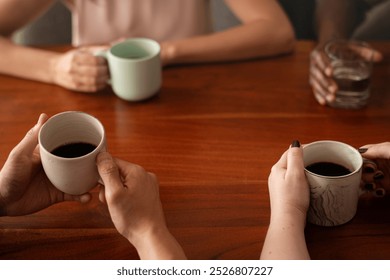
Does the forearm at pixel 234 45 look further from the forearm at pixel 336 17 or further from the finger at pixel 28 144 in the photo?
the finger at pixel 28 144

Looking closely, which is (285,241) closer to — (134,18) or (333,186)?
(333,186)

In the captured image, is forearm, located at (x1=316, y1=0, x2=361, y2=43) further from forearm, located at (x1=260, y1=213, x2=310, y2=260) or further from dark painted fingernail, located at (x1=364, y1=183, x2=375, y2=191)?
forearm, located at (x1=260, y1=213, x2=310, y2=260)

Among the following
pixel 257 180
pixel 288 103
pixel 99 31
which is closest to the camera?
pixel 257 180

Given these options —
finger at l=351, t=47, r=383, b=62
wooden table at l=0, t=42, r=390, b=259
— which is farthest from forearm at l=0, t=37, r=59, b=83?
finger at l=351, t=47, r=383, b=62

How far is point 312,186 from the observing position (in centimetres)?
76

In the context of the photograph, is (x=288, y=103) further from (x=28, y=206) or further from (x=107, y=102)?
(x=28, y=206)

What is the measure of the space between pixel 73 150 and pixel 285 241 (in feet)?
1.08

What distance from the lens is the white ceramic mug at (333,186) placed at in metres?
0.75

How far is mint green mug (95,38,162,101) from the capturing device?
3.31ft

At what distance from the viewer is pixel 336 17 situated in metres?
1.49

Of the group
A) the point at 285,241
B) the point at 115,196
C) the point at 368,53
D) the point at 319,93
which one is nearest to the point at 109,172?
the point at 115,196

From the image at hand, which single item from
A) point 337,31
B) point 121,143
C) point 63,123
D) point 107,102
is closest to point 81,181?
point 63,123

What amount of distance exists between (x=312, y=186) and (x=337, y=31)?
31.7 inches

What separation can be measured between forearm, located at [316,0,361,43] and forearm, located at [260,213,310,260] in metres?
0.79
